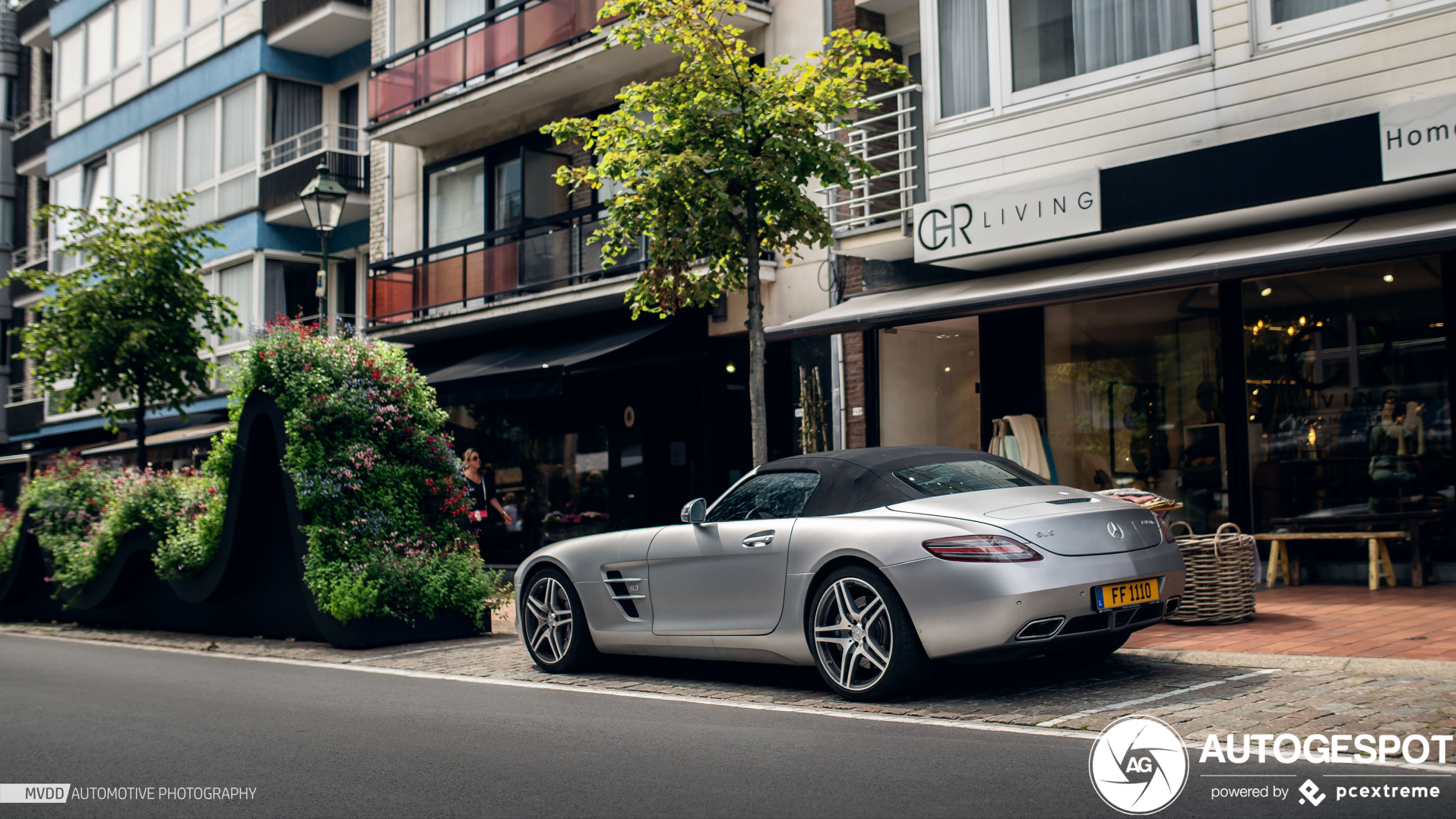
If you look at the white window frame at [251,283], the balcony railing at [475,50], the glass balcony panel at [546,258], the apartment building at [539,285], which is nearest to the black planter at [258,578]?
the apartment building at [539,285]

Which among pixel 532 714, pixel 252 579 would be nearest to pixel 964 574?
pixel 532 714

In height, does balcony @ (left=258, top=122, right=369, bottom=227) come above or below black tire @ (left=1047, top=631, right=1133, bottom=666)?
above

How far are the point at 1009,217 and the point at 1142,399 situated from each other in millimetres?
2491

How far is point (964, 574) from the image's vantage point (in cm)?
616

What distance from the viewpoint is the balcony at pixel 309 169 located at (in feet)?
84.5

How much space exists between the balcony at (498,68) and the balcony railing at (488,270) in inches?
81.7

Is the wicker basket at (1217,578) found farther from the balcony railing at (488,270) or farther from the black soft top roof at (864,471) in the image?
the balcony railing at (488,270)

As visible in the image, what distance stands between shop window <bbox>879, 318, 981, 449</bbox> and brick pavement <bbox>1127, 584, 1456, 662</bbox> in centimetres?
514

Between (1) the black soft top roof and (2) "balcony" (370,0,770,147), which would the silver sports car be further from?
(2) "balcony" (370,0,770,147)

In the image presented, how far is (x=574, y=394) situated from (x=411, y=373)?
801 cm

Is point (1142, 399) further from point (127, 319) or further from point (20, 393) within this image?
point (20, 393)

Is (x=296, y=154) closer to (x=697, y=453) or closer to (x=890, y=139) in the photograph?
(x=697, y=453)

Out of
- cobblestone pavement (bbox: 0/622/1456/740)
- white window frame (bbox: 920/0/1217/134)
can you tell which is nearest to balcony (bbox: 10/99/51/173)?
white window frame (bbox: 920/0/1217/134)

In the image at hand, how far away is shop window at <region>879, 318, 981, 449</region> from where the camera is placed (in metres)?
14.9
